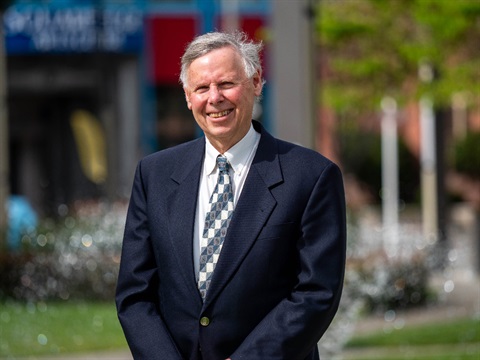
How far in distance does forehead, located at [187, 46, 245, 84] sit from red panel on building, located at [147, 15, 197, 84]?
31.6 meters

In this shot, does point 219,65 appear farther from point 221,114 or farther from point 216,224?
point 216,224

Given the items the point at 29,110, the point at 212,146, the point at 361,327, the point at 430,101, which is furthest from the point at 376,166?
the point at 212,146

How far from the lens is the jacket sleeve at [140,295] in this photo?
3.81 metres

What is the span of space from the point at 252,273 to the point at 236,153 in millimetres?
388

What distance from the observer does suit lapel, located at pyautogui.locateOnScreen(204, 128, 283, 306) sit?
3777mm

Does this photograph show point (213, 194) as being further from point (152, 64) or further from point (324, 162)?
point (152, 64)

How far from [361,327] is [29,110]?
1021 inches

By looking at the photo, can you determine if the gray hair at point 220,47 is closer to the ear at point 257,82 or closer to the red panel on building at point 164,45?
the ear at point 257,82

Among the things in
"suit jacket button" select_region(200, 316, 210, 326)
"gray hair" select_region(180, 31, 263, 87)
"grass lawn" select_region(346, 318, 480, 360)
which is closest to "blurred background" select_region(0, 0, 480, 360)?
"grass lawn" select_region(346, 318, 480, 360)

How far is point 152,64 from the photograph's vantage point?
35594 millimetres

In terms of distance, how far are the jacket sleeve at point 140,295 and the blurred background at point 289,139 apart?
62 centimetres

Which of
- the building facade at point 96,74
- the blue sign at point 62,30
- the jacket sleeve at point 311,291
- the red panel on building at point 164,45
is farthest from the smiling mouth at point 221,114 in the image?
the red panel on building at point 164,45

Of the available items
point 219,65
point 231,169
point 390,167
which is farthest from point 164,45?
point 219,65

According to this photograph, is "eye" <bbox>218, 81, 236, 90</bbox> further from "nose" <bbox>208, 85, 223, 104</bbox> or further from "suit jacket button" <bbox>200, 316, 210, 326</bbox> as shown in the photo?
"suit jacket button" <bbox>200, 316, 210, 326</bbox>
